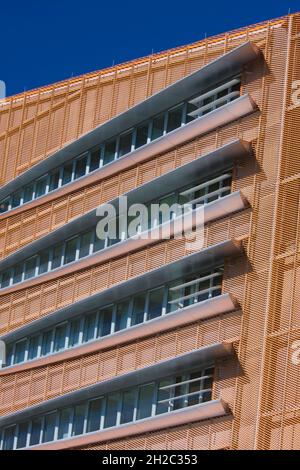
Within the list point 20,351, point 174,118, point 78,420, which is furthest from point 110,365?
point 174,118

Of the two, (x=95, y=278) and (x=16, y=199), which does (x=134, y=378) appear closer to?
(x=95, y=278)

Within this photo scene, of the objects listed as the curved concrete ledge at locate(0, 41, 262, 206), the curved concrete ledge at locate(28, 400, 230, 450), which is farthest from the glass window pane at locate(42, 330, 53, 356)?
the curved concrete ledge at locate(0, 41, 262, 206)

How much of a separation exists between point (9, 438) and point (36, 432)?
7.39 feet

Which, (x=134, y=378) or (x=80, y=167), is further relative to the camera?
(x=80, y=167)

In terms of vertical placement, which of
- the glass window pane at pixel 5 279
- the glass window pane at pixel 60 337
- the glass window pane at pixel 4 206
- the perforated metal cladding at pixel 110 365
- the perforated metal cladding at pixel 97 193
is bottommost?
the perforated metal cladding at pixel 110 365

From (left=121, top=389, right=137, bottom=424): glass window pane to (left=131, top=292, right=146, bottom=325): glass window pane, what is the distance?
10.9ft

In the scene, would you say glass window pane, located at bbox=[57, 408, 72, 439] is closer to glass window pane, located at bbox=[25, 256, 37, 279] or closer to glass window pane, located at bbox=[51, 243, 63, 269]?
glass window pane, located at bbox=[51, 243, 63, 269]

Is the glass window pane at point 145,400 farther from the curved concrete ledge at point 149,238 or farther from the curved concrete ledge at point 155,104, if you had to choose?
the curved concrete ledge at point 155,104

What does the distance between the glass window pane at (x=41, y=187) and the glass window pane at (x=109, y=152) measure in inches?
208

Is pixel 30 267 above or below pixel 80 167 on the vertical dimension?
below

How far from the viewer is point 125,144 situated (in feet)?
283

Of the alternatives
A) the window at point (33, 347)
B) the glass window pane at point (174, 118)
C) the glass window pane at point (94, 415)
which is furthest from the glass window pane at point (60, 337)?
the glass window pane at point (174, 118)

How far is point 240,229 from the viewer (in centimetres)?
7756

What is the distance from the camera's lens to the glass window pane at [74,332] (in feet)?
283
